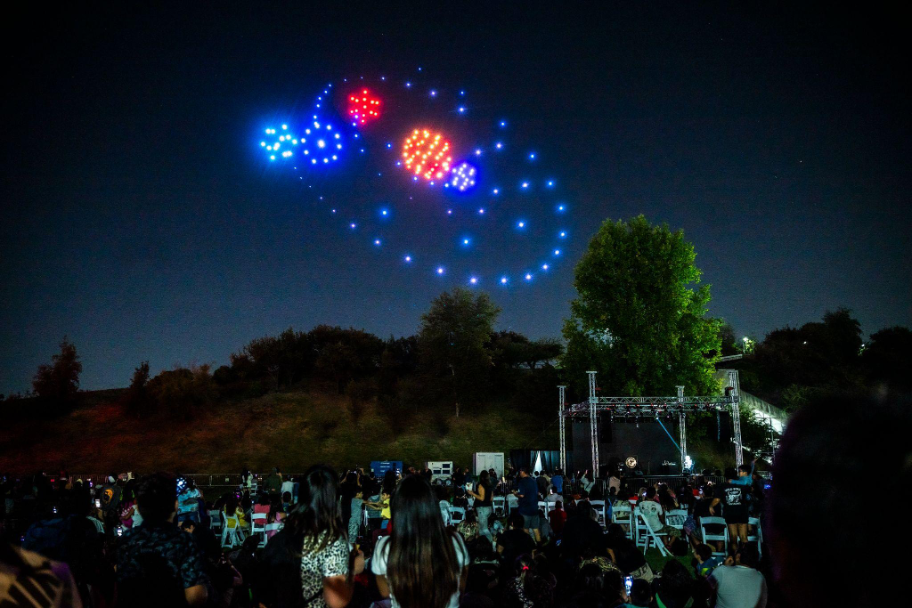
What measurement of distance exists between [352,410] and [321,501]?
37.3 metres

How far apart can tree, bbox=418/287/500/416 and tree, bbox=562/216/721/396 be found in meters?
11.5

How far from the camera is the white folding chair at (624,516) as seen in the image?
12.1m

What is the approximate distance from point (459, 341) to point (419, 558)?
4008 cm

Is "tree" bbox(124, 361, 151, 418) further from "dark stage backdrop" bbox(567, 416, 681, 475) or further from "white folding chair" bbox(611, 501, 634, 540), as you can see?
"white folding chair" bbox(611, 501, 634, 540)

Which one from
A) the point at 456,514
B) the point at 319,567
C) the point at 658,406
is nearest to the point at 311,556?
the point at 319,567

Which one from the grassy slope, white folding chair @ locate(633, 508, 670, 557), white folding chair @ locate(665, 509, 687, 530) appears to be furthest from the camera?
the grassy slope

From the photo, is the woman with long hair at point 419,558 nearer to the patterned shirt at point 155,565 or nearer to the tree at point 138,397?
the patterned shirt at point 155,565

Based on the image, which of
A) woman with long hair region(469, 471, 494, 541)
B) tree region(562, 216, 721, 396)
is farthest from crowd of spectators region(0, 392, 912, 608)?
tree region(562, 216, 721, 396)

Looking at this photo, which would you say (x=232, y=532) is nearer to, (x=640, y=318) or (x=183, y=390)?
(x=640, y=318)

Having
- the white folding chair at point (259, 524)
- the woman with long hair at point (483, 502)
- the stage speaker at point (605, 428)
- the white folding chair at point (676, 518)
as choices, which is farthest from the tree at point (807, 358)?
the white folding chair at point (259, 524)

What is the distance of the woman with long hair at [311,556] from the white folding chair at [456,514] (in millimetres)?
8122

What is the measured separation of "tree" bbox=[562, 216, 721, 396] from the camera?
2895 cm

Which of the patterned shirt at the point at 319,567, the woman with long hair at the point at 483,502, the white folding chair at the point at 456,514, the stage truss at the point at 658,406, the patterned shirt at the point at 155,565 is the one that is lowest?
the white folding chair at the point at 456,514

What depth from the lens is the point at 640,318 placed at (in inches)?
1166
